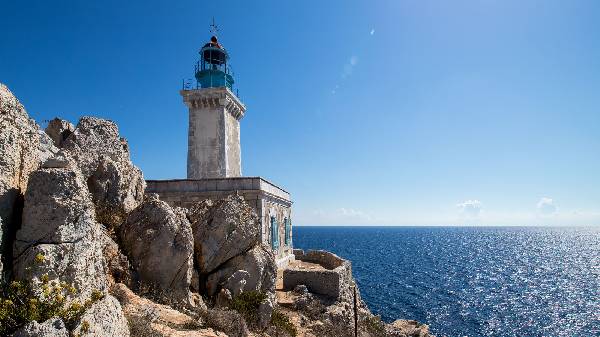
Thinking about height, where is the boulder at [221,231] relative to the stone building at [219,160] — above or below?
below

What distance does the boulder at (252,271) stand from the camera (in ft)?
48.6

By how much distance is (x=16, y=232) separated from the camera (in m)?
7.36

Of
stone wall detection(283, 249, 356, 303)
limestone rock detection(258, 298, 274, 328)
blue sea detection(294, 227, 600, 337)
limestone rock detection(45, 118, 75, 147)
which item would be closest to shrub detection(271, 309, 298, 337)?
limestone rock detection(258, 298, 274, 328)

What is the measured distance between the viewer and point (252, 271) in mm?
15633

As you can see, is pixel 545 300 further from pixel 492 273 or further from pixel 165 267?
pixel 165 267

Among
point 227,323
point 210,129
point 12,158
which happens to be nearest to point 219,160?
point 210,129

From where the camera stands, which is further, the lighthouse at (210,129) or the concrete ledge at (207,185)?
the lighthouse at (210,129)

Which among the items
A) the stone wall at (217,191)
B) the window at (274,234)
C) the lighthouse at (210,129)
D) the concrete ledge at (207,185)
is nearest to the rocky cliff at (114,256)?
the window at (274,234)

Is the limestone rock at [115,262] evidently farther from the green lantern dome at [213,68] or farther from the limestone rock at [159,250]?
the green lantern dome at [213,68]

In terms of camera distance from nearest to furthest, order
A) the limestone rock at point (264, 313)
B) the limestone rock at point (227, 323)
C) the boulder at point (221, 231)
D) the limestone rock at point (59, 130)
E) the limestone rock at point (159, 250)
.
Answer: the limestone rock at point (227, 323), the limestone rock at point (159, 250), the limestone rock at point (59, 130), the limestone rock at point (264, 313), the boulder at point (221, 231)

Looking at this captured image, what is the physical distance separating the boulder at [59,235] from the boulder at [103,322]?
0.42 m

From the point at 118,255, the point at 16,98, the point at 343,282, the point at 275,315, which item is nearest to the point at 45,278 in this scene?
the point at 16,98

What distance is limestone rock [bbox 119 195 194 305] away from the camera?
12500 mm

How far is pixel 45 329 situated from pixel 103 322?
42.9 inches
